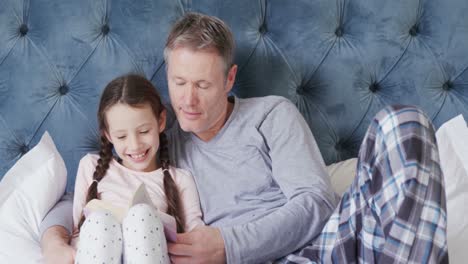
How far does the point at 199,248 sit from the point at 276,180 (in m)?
0.24

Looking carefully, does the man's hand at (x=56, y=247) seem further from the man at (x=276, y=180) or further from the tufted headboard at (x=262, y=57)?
the tufted headboard at (x=262, y=57)

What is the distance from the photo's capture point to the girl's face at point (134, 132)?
1273 millimetres

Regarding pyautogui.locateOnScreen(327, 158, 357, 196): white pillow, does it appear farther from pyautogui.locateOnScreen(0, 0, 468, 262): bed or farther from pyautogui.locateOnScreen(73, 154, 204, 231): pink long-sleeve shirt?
pyautogui.locateOnScreen(73, 154, 204, 231): pink long-sleeve shirt

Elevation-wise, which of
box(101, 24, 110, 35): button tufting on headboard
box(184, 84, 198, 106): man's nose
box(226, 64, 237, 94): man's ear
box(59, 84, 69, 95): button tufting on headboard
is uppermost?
box(101, 24, 110, 35): button tufting on headboard

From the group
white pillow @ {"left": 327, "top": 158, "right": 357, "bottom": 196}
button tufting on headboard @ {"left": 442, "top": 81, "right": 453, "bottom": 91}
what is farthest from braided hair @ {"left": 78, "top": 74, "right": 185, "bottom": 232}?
button tufting on headboard @ {"left": 442, "top": 81, "right": 453, "bottom": 91}

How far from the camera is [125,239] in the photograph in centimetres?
107

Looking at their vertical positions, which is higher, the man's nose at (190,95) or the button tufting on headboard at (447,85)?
the man's nose at (190,95)

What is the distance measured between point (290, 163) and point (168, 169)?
272 millimetres

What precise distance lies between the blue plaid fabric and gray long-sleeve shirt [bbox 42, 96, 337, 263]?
0.13 metres

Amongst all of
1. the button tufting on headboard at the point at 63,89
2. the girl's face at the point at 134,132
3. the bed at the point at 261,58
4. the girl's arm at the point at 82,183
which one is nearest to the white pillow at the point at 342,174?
the bed at the point at 261,58

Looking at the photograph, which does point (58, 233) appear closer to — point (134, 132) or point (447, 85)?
point (134, 132)

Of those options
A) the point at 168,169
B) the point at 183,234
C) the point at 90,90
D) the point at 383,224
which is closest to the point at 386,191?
the point at 383,224

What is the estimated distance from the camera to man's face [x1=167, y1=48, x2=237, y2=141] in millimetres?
1258

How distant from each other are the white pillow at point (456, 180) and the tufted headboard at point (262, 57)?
7cm
